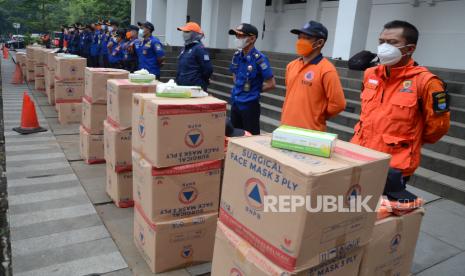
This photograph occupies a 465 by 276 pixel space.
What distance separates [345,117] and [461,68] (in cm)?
349

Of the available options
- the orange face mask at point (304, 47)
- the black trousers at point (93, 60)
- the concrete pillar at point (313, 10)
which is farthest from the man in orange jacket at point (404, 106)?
the black trousers at point (93, 60)

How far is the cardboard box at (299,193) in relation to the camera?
58.1 inches

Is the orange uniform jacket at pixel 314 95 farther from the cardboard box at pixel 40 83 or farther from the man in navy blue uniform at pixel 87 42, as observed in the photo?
the man in navy blue uniform at pixel 87 42

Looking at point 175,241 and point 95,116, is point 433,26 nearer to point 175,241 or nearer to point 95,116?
point 95,116

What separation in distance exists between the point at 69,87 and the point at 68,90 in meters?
0.06

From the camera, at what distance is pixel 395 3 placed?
9.64 m

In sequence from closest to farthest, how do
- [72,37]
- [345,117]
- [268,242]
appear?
[268,242]
[345,117]
[72,37]

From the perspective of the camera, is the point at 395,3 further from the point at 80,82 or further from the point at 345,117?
the point at 80,82

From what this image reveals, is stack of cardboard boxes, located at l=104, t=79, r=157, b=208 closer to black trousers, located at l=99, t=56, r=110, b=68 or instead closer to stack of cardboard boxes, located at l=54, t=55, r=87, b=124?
stack of cardboard boxes, located at l=54, t=55, r=87, b=124

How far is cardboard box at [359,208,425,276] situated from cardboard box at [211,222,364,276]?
0.39 feet

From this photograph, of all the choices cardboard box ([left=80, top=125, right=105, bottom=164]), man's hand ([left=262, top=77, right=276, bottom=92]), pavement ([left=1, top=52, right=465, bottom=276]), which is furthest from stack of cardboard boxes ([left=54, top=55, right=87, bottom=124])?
man's hand ([left=262, top=77, right=276, bottom=92])

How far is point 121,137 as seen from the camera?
3.92 m

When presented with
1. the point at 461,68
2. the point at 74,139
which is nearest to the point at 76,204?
the point at 74,139

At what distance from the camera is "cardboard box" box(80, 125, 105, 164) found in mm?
5246
